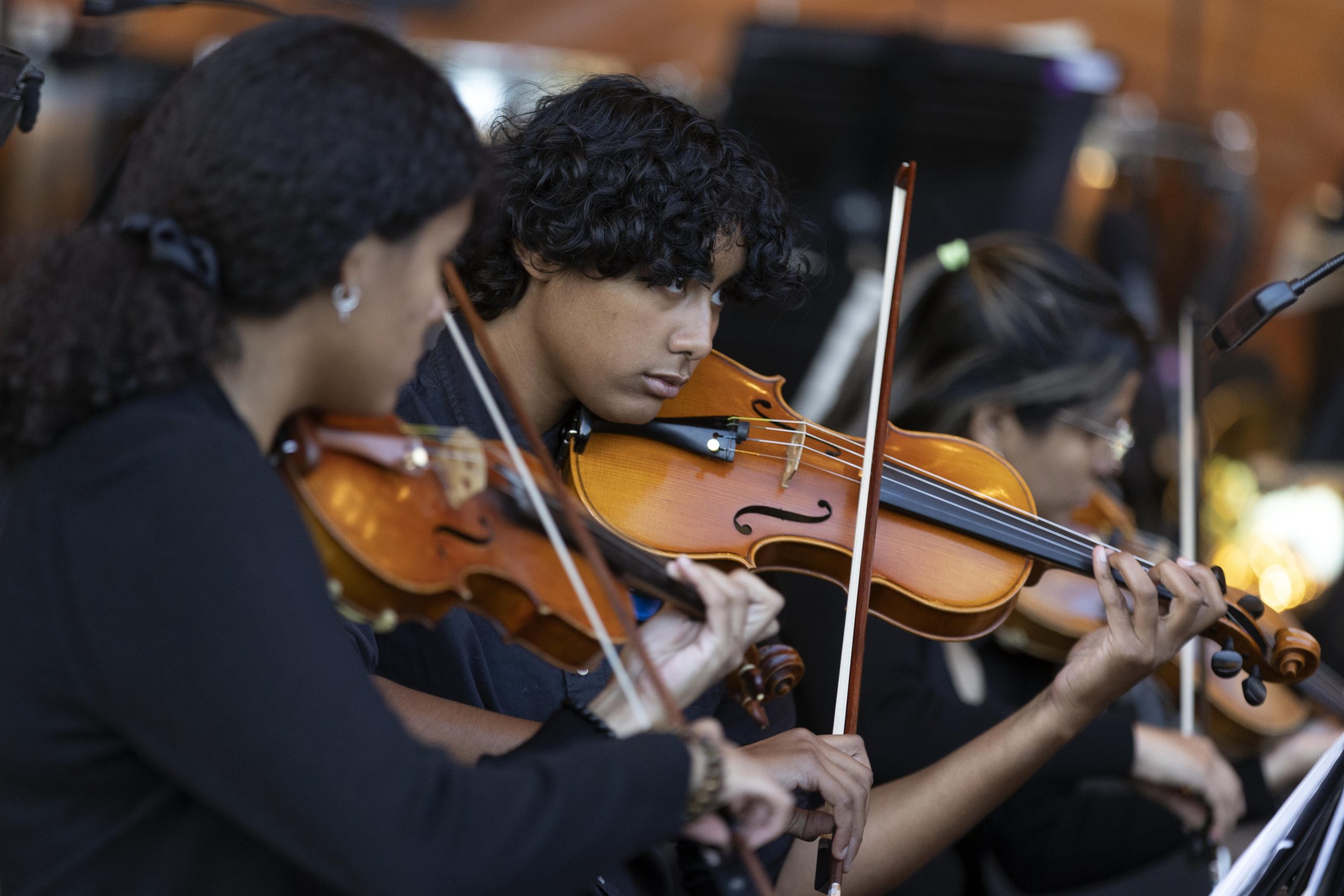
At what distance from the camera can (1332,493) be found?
297 cm

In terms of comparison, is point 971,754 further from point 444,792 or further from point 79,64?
point 79,64

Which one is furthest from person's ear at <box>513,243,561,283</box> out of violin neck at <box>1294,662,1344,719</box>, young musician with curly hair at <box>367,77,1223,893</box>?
violin neck at <box>1294,662,1344,719</box>

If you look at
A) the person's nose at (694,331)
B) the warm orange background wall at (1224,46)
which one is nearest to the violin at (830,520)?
the person's nose at (694,331)

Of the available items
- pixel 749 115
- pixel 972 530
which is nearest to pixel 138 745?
pixel 972 530

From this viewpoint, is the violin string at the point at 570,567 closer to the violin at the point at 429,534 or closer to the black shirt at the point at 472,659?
the violin at the point at 429,534

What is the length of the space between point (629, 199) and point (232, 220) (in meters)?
0.53

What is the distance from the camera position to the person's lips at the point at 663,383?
1.33m

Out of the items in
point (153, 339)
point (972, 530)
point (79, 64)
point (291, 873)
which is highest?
point (153, 339)

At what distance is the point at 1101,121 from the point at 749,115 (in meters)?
1.38

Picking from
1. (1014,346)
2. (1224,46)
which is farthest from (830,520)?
(1224,46)

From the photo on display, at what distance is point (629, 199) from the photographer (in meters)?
1.33

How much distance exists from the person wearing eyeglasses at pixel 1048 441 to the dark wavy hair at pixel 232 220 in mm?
1027

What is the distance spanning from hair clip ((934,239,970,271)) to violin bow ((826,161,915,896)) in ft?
1.69

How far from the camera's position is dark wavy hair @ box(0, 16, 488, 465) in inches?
34.2
